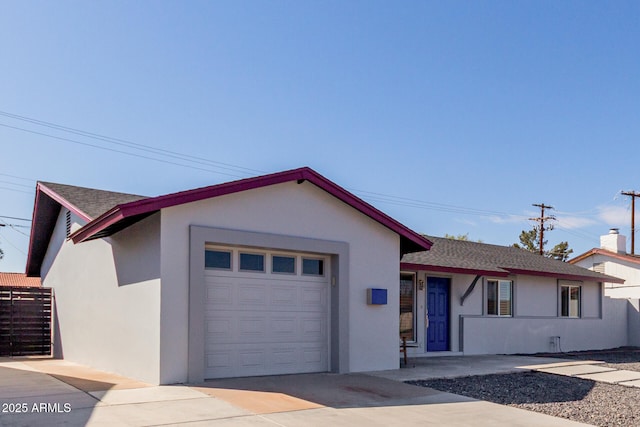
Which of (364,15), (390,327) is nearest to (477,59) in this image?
(364,15)

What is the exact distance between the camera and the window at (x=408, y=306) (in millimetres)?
16453

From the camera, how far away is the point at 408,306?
16688mm

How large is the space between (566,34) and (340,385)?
37.1 ft

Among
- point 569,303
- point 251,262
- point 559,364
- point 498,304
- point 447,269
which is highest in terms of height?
point 251,262

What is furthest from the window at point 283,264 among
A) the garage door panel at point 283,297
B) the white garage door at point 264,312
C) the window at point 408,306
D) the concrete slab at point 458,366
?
the window at point 408,306

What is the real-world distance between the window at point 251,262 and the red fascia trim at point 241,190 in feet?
4.21

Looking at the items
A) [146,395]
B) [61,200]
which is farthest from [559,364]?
[61,200]

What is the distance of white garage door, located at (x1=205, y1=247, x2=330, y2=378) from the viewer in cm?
1091

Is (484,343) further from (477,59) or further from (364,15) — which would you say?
(364,15)

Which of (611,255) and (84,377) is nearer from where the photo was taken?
(84,377)

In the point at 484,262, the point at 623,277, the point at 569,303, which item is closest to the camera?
the point at 484,262

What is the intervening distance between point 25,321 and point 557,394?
43.2 feet

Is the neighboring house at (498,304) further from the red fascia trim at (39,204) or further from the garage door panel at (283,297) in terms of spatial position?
the red fascia trim at (39,204)

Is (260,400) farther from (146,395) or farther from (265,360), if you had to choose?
(265,360)
